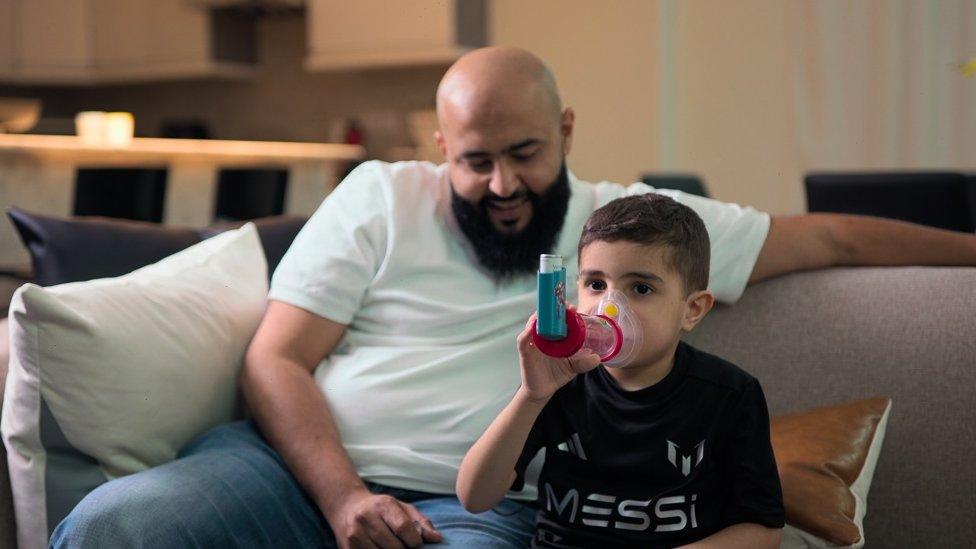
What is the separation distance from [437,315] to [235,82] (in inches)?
190

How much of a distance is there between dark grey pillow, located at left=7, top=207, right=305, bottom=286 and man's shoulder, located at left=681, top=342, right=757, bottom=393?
105 centimetres

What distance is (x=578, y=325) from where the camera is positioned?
3.61ft

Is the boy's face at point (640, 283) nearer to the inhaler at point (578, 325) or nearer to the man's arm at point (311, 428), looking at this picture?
the inhaler at point (578, 325)

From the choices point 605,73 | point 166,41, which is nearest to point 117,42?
point 166,41

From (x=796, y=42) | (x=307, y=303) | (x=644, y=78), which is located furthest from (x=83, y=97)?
(x=307, y=303)

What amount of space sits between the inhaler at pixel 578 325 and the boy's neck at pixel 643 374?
0.07 meters

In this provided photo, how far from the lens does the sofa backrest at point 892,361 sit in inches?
62.9

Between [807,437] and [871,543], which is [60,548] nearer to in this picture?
[807,437]

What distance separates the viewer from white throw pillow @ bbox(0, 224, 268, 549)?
150 cm

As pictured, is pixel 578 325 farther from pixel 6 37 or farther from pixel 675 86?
pixel 6 37

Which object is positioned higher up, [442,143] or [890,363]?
[442,143]

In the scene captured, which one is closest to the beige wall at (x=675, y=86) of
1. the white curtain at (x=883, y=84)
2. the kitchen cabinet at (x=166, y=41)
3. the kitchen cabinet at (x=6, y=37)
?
the white curtain at (x=883, y=84)

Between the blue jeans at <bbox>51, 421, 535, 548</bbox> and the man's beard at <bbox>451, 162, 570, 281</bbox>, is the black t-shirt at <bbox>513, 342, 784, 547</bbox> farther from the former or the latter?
the man's beard at <bbox>451, 162, 570, 281</bbox>

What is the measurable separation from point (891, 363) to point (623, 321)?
0.69 m
